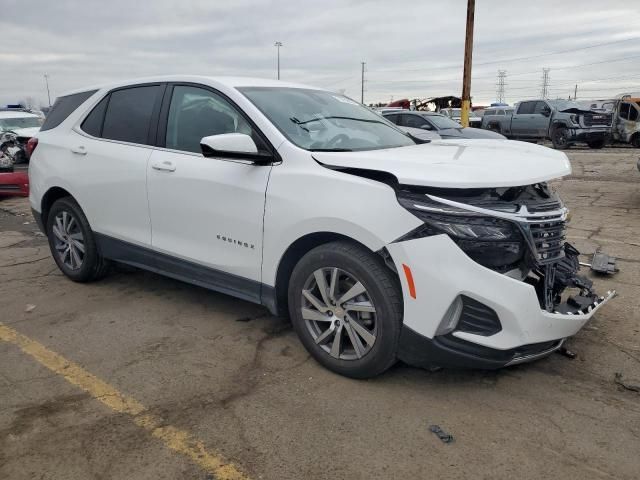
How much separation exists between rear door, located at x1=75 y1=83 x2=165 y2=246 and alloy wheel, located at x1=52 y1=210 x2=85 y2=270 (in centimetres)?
31

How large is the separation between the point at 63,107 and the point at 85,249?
1396mm

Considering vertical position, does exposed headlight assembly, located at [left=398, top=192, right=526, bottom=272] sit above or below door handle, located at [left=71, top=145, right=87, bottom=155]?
below

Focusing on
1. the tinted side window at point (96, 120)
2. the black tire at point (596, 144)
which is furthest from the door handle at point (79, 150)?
the black tire at point (596, 144)

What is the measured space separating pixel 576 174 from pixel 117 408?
40.4 ft

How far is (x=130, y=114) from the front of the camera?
4441 mm

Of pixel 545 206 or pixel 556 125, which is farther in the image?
pixel 556 125

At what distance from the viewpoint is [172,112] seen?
4102 mm

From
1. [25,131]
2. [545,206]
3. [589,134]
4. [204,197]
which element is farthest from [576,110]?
[204,197]

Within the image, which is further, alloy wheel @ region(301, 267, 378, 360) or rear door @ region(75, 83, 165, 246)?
rear door @ region(75, 83, 165, 246)

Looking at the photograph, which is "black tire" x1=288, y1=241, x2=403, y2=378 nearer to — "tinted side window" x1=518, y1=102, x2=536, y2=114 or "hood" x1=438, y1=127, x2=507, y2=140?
"hood" x1=438, y1=127, x2=507, y2=140

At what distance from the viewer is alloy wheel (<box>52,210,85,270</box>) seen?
16.1ft

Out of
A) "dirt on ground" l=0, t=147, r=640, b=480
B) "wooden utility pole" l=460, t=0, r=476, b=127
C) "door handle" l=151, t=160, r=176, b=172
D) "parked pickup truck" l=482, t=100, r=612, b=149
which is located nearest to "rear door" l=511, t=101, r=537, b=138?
"parked pickup truck" l=482, t=100, r=612, b=149

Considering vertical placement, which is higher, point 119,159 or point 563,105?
point 563,105

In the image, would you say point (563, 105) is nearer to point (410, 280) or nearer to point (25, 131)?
point (25, 131)
